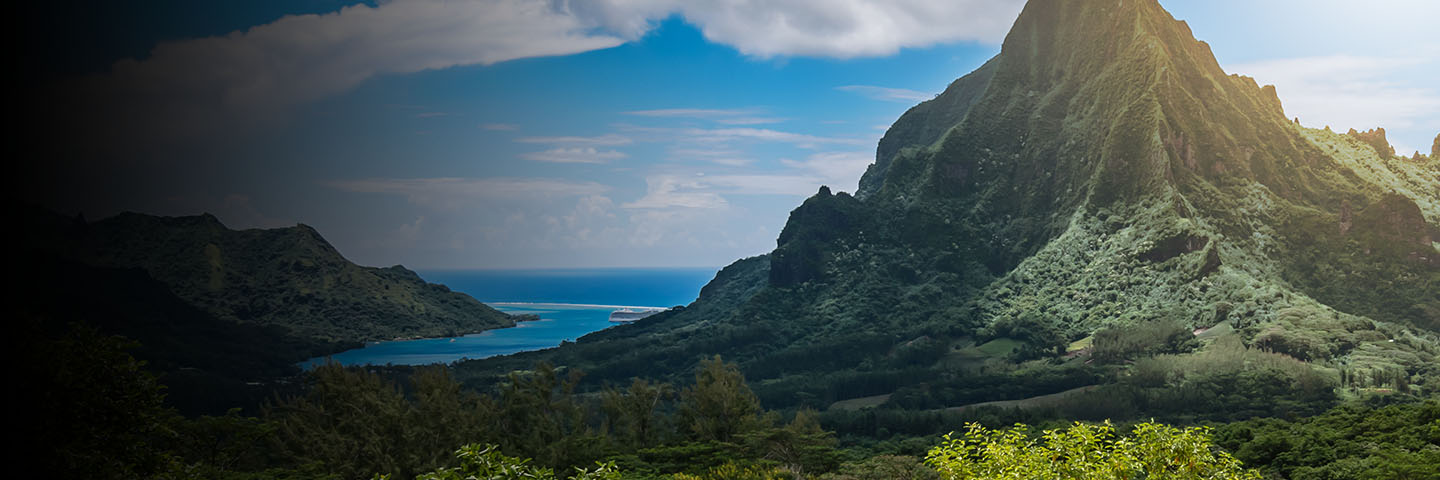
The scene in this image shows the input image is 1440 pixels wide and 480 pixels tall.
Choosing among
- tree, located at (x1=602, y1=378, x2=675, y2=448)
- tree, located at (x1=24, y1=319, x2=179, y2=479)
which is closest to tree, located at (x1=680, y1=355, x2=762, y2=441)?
tree, located at (x1=602, y1=378, x2=675, y2=448)

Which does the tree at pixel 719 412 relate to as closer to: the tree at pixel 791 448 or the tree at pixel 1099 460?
the tree at pixel 791 448

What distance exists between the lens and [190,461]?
164 feet

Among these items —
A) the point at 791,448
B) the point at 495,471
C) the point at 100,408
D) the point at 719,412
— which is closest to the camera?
the point at 495,471

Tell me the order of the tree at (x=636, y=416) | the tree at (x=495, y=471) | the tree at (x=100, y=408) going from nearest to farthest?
1. the tree at (x=495, y=471)
2. the tree at (x=100, y=408)
3. the tree at (x=636, y=416)

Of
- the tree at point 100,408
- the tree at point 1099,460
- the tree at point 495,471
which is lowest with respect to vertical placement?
the tree at point 1099,460

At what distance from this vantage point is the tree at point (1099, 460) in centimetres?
2255

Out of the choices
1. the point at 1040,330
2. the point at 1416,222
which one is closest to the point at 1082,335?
the point at 1040,330

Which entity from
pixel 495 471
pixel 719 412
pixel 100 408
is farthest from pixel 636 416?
pixel 495 471

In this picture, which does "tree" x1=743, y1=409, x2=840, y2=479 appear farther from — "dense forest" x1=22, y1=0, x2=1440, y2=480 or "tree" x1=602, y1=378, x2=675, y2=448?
"tree" x1=602, y1=378, x2=675, y2=448

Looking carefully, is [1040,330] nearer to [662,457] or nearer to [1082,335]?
[1082,335]

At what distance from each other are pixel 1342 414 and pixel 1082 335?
117 m

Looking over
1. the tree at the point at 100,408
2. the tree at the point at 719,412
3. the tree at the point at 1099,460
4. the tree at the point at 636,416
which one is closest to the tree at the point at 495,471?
the tree at the point at 100,408

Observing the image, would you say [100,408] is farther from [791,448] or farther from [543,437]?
[791,448]

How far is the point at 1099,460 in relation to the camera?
24.9 m
